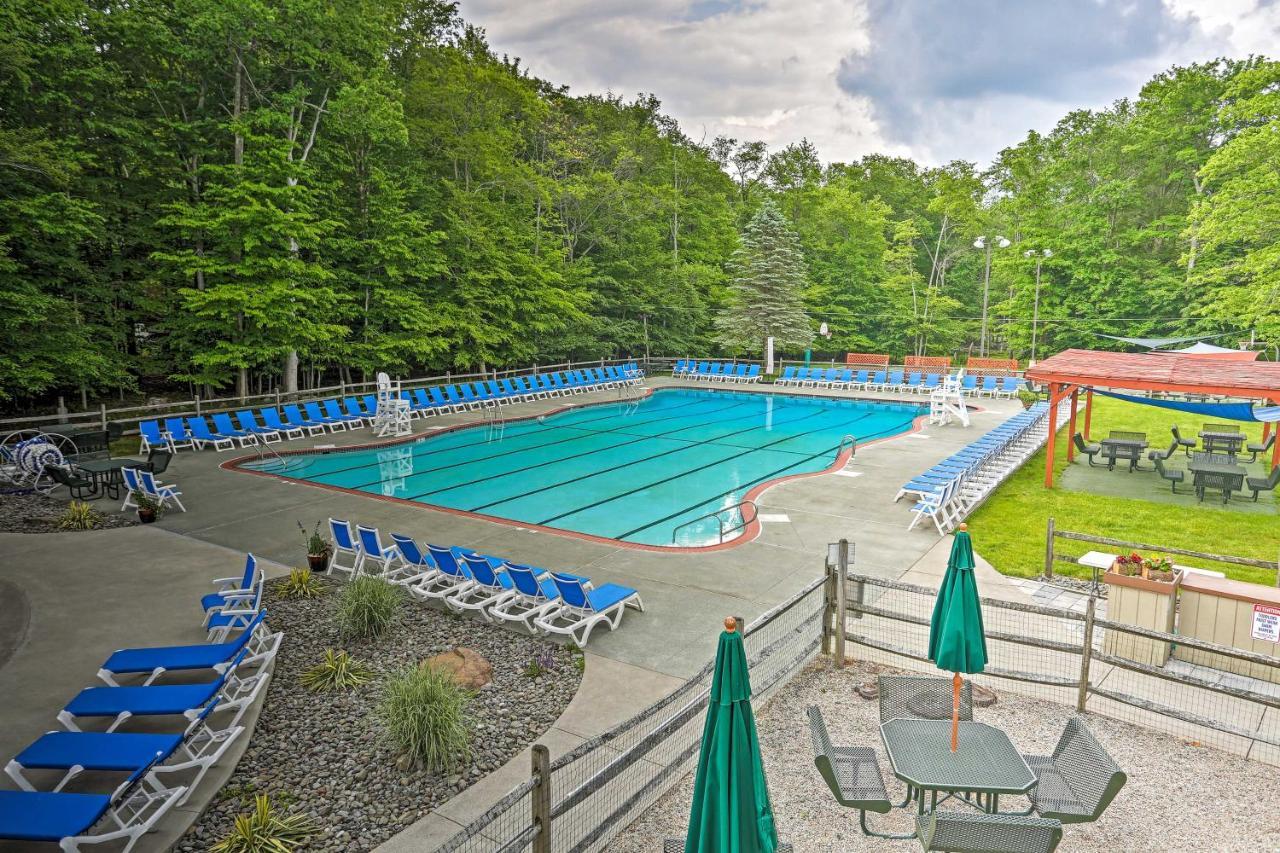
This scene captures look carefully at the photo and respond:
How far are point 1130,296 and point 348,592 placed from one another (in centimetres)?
3877

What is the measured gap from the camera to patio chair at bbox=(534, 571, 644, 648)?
7230mm

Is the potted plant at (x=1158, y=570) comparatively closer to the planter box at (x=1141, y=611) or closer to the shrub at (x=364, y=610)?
the planter box at (x=1141, y=611)

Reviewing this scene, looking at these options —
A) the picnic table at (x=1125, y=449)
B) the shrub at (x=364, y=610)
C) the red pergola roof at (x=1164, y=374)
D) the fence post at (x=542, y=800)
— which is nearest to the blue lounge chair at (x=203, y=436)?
the shrub at (x=364, y=610)

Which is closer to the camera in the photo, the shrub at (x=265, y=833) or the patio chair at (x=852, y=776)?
the patio chair at (x=852, y=776)

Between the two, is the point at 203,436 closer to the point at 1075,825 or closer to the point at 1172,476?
the point at 1075,825

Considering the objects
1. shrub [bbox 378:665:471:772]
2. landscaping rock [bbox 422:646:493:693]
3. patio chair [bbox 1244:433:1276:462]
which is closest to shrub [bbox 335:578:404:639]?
landscaping rock [bbox 422:646:493:693]

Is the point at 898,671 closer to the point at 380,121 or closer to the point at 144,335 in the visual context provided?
the point at 380,121

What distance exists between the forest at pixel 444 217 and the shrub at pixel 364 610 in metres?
10.8

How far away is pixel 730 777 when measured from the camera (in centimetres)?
318

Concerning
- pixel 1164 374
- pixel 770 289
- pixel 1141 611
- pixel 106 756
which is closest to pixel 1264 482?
pixel 1164 374

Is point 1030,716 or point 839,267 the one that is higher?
point 839,267

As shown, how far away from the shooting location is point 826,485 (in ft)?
45.1

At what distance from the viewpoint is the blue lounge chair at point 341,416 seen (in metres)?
20.1

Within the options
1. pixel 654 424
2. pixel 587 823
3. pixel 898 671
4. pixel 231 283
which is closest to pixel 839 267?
pixel 654 424
